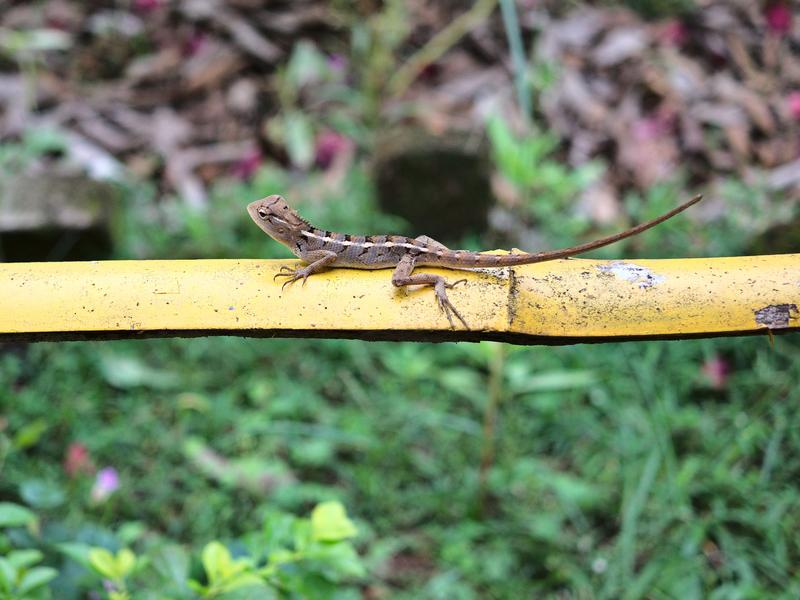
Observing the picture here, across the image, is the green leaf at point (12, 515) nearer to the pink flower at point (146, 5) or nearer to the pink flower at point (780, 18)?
the pink flower at point (146, 5)

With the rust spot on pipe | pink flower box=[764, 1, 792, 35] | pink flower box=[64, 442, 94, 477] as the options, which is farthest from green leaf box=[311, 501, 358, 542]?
pink flower box=[764, 1, 792, 35]

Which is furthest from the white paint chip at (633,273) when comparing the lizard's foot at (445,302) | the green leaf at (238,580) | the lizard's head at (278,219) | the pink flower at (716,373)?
the pink flower at (716,373)

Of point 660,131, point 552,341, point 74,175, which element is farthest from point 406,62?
point 552,341

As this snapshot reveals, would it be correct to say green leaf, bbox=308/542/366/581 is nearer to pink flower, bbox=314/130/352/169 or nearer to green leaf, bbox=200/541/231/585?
green leaf, bbox=200/541/231/585

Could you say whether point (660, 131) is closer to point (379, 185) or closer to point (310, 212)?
point (379, 185)

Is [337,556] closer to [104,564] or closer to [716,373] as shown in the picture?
[104,564]

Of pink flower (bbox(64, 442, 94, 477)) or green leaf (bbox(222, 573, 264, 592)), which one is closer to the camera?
green leaf (bbox(222, 573, 264, 592))
